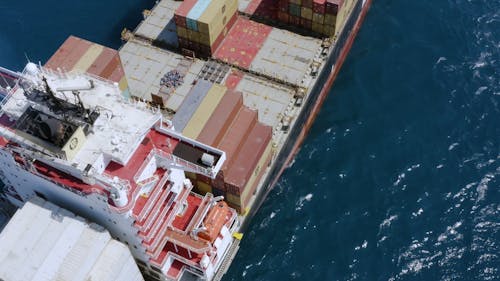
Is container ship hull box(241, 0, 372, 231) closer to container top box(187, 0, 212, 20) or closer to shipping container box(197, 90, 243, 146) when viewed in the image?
shipping container box(197, 90, 243, 146)

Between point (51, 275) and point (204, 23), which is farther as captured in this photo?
point (204, 23)

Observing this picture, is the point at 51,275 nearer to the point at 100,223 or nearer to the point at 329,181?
the point at 100,223

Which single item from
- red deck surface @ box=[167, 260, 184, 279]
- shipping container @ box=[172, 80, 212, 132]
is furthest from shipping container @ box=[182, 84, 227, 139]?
red deck surface @ box=[167, 260, 184, 279]

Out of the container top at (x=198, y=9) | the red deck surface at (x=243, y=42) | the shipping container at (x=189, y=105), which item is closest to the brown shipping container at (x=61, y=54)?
the container top at (x=198, y=9)

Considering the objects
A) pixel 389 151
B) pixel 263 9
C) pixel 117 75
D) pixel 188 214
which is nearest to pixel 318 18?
pixel 263 9

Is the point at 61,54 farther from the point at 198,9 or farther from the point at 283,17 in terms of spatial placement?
the point at 283,17

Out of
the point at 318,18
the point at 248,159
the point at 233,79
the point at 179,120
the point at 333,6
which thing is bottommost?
the point at 248,159

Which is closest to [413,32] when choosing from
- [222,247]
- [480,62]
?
[480,62]
